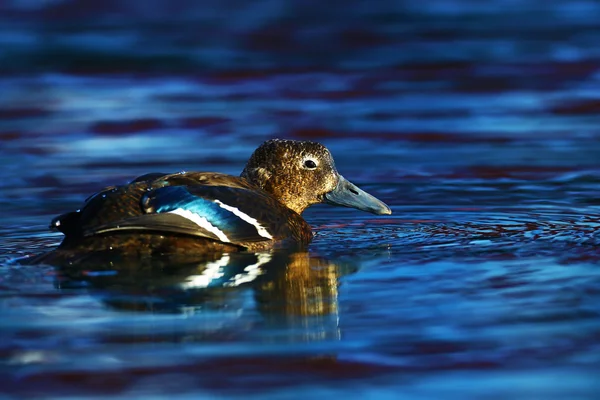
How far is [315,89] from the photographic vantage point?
15.9 m

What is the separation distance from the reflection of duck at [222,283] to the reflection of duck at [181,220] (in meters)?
0.09

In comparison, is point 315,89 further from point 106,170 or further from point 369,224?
point 369,224

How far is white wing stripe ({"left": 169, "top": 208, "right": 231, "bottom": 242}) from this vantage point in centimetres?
785

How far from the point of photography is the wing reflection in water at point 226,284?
22.2ft

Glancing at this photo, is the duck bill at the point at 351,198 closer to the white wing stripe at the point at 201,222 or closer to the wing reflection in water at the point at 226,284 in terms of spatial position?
the wing reflection in water at the point at 226,284

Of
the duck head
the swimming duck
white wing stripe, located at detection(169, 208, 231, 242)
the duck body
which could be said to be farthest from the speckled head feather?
white wing stripe, located at detection(169, 208, 231, 242)

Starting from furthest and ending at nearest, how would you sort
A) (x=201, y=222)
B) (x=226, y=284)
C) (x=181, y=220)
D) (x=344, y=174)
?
(x=344, y=174) → (x=201, y=222) → (x=181, y=220) → (x=226, y=284)

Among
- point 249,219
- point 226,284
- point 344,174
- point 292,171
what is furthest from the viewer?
point 344,174

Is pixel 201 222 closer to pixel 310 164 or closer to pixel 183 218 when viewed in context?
pixel 183 218

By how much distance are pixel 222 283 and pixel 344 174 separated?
4.28m

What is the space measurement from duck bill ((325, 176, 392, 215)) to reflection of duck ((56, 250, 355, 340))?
984mm

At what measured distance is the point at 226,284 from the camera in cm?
747

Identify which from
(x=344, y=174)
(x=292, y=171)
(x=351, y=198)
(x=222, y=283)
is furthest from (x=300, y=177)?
(x=344, y=174)

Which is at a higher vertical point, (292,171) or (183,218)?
(292,171)
